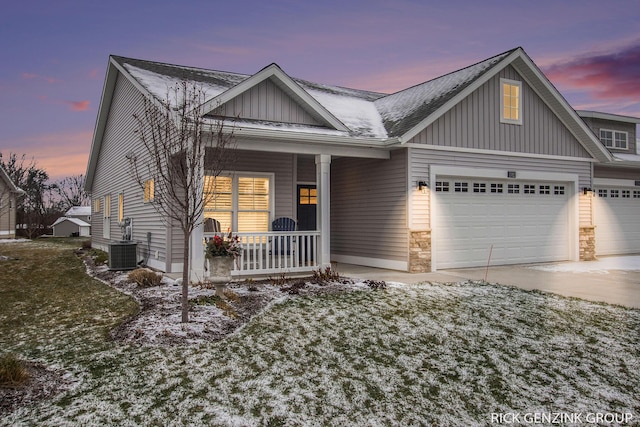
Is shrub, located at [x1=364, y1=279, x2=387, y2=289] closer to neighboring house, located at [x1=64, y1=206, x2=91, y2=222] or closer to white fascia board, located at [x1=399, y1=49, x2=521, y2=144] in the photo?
white fascia board, located at [x1=399, y1=49, x2=521, y2=144]

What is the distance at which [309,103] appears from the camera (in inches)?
429

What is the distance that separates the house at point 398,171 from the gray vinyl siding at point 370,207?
0.04 metres

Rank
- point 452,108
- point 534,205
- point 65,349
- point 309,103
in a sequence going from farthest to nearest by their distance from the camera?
point 534,205, point 452,108, point 309,103, point 65,349

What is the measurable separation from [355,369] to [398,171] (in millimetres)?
7405

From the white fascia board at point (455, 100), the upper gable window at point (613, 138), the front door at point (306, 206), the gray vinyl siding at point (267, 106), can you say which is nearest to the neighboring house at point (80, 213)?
the front door at point (306, 206)

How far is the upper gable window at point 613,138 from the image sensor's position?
17.3m

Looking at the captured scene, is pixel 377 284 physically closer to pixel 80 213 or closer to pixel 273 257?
pixel 273 257

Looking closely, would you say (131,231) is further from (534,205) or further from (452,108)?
(534,205)

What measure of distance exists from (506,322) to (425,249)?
486 centimetres

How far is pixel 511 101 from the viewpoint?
12672mm

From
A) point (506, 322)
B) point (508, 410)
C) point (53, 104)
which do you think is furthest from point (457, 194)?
point (53, 104)

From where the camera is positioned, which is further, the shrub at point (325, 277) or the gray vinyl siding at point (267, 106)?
the gray vinyl siding at point (267, 106)

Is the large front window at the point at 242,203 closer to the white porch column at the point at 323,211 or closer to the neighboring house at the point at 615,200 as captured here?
the white porch column at the point at 323,211

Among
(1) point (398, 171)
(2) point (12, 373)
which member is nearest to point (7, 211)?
(1) point (398, 171)
